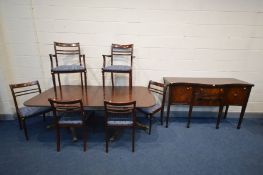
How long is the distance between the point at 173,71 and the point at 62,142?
227 centimetres

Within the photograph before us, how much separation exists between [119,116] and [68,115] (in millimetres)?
726

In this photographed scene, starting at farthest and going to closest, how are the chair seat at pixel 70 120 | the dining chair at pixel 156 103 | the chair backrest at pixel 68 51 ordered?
the chair backrest at pixel 68 51
the dining chair at pixel 156 103
the chair seat at pixel 70 120

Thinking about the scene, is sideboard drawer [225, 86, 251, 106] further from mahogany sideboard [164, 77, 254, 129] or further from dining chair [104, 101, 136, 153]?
dining chair [104, 101, 136, 153]

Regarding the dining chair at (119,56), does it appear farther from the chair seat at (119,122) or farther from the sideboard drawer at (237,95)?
the sideboard drawer at (237,95)

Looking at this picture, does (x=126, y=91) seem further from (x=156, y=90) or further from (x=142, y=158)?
(x=142, y=158)

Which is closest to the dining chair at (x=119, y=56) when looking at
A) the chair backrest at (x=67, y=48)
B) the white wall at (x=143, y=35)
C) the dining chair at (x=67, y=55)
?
the white wall at (x=143, y=35)

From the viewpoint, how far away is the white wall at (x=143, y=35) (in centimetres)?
286

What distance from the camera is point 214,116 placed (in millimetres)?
3432

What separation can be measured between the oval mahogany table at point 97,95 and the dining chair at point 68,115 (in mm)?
159

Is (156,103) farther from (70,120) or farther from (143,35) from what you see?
(70,120)

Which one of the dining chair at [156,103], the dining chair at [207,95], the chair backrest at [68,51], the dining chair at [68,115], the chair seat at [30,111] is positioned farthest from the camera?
the chair backrest at [68,51]

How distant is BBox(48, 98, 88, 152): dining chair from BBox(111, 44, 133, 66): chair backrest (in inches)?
49.0

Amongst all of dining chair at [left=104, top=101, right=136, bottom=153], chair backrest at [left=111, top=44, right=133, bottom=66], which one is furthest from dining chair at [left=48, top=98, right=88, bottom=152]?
chair backrest at [left=111, top=44, right=133, bottom=66]

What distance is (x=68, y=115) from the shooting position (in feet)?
7.79
